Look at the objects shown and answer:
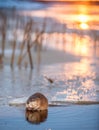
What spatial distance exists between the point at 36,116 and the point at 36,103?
209 mm

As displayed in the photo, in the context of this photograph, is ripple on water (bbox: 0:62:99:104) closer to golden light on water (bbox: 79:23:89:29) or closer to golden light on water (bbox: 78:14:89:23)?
golden light on water (bbox: 78:14:89:23)

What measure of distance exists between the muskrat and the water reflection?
0.17 ft

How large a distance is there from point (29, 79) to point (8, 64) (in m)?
2.03

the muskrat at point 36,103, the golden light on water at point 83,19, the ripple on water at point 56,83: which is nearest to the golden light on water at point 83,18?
the golden light on water at point 83,19

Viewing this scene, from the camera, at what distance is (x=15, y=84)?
25.7 ft

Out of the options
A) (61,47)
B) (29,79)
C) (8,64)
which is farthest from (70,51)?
(29,79)

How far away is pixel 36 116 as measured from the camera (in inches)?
225

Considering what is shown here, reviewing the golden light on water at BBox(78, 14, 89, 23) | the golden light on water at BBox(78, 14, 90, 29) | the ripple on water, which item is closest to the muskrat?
the ripple on water

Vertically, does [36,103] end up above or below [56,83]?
above

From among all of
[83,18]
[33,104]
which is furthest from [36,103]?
[83,18]

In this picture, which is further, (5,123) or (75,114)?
(75,114)

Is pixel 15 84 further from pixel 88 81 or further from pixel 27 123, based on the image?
pixel 27 123

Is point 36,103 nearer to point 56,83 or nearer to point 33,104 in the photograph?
point 33,104

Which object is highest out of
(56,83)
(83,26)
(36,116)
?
(36,116)
